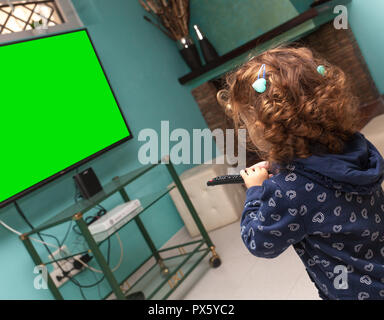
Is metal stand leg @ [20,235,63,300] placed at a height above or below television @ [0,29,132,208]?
below

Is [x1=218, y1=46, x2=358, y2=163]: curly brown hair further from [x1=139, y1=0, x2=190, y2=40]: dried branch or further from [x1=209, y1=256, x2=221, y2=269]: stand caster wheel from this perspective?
[x1=139, y1=0, x2=190, y2=40]: dried branch

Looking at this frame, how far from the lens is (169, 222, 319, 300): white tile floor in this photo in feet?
5.88

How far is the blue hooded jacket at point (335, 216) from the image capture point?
0.93 metres

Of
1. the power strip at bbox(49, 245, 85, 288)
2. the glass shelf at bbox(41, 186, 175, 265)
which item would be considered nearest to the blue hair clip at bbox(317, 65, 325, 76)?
the glass shelf at bbox(41, 186, 175, 265)

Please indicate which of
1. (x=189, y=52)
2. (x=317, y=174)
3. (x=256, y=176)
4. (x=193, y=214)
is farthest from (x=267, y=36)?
(x=317, y=174)

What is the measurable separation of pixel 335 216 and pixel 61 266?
162 centimetres

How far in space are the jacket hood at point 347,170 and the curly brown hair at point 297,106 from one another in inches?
1.5

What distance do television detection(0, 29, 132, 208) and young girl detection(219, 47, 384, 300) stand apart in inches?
52.6

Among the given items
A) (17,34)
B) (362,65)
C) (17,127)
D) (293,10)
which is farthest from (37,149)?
(362,65)

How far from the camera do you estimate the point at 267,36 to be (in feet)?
9.09

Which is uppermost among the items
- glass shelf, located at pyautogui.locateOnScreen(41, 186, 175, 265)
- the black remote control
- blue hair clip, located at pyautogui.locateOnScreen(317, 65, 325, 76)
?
blue hair clip, located at pyautogui.locateOnScreen(317, 65, 325, 76)

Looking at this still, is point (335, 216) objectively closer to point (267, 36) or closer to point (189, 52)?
point (267, 36)

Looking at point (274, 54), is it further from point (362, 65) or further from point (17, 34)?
point (362, 65)

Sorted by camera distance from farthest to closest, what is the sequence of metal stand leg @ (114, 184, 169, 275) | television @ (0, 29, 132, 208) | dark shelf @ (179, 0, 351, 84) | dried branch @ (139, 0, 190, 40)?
dried branch @ (139, 0, 190, 40) < dark shelf @ (179, 0, 351, 84) < metal stand leg @ (114, 184, 169, 275) < television @ (0, 29, 132, 208)
